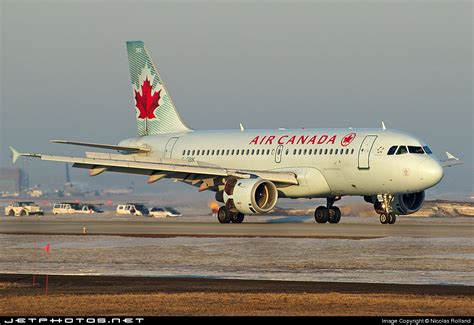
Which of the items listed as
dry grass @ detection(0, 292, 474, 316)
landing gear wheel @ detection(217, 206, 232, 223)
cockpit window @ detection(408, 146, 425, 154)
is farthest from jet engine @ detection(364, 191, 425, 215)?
dry grass @ detection(0, 292, 474, 316)

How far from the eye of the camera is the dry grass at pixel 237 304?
62.6ft

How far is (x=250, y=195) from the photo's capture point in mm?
50156

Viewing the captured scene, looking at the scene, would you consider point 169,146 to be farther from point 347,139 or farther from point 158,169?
point 347,139

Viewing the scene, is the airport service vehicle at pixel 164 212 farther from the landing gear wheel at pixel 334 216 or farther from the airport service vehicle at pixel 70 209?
the landing gear wheel at pixel 334 216

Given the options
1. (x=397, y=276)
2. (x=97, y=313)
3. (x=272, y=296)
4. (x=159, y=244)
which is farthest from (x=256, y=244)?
(x=97, y=313)

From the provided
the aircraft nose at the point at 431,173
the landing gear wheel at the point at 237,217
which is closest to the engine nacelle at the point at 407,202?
the aircraft nose at the point at 431,173

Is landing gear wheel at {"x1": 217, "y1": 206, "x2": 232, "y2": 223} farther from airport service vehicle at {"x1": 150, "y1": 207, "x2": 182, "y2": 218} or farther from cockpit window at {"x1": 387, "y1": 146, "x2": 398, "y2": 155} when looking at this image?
airport service vehicle at {"x1": 150, "y1": 207, "x2": 182, "y2": 218}

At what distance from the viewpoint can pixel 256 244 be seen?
3672 cm

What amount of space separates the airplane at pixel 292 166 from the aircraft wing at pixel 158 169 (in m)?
0.05

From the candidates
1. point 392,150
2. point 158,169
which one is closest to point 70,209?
point 158,169

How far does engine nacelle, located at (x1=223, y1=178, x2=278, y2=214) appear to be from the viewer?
165ft

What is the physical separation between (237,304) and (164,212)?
55.5 m

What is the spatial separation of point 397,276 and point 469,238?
1433 centimetres

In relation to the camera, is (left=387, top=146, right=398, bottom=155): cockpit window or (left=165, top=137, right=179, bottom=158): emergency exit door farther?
(left=165, top=137, right=179, bottom=158): emergency exit door
